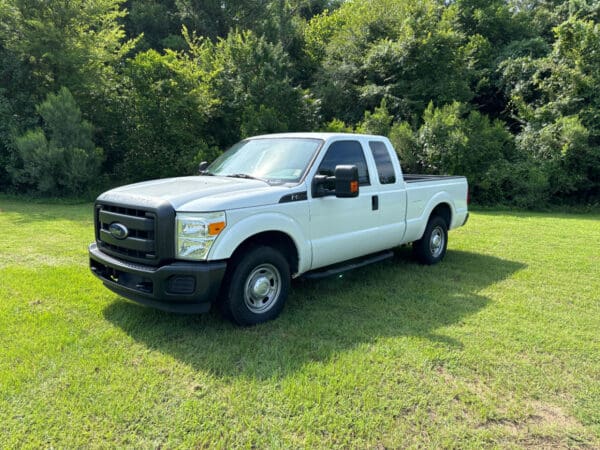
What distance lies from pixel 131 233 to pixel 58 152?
12.0 meters

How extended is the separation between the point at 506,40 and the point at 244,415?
24229 millimetres

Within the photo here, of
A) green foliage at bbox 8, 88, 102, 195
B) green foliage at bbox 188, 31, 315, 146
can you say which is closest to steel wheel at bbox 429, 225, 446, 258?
green foliage at bbox 188, 31, 315, 146

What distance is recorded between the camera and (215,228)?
3762 mm

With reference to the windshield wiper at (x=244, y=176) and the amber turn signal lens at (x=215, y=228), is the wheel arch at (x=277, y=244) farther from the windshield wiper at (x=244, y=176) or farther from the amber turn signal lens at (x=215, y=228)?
the windshield wiper at (x=244, y=176)

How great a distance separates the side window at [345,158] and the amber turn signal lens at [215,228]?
4.72ft

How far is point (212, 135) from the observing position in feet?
59.8

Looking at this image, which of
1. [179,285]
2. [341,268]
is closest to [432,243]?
Result: [341,268]

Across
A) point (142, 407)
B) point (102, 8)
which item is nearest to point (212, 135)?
point (102, 8)

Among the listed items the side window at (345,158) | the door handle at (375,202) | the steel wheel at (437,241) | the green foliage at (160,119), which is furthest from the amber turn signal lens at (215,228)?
the green foliage at (160,119)

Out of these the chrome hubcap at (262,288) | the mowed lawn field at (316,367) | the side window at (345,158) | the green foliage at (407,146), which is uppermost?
the green foliage at (407,146)

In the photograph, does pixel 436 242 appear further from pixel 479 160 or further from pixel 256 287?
pixel 479 160

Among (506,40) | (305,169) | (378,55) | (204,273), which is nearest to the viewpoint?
(204,273)

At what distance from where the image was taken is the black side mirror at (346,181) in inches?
168

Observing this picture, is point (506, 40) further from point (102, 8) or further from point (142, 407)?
point (142, 407)
